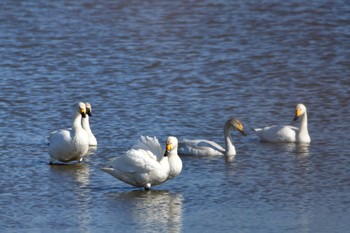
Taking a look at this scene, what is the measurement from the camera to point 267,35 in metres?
26.3

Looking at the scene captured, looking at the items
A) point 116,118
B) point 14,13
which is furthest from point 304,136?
point 14,13

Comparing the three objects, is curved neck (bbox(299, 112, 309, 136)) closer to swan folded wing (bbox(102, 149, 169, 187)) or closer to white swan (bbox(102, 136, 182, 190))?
white swan (bbox(102, 136, 182, 190))

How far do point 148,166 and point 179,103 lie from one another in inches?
229

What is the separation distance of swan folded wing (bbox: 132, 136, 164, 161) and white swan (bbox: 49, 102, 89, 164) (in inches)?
56.9

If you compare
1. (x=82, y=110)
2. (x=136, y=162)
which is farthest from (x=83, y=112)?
(x=136, y=162)

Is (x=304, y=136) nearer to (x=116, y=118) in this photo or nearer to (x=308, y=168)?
(x=308, y=168)

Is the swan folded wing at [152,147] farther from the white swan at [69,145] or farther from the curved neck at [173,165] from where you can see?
the white swan at [69,145]

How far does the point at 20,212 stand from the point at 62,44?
41.4 ft

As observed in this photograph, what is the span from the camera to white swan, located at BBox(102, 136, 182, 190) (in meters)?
14.4

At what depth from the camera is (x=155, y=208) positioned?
1366 centimetres

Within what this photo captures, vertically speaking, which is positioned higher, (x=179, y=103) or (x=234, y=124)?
(x=234, y=124)

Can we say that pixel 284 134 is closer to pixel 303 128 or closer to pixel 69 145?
pixel 303 128

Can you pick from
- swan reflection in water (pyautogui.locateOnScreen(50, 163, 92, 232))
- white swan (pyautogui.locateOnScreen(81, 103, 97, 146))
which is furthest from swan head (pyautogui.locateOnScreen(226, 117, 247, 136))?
swan reflection in water (pyautogui.locateOnScreen(50, 163, 92, 232))

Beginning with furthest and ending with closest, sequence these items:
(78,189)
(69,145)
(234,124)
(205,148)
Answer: (234,124), (205,148), (69,145), (78,189)
